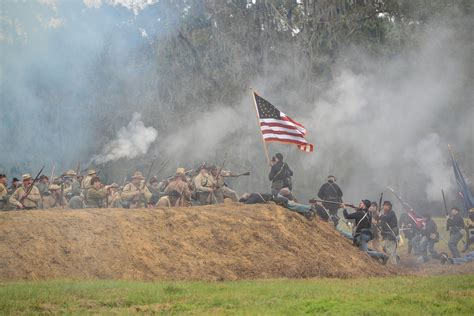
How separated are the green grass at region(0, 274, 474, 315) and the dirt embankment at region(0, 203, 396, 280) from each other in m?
1.29

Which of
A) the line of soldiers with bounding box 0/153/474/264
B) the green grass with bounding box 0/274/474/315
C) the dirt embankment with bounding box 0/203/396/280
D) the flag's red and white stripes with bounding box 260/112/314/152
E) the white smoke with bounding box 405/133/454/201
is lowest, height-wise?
the green grass with bounding box 0/274/474/315

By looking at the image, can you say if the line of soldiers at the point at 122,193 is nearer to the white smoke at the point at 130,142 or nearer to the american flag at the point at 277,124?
the american flag at the point at 277,124

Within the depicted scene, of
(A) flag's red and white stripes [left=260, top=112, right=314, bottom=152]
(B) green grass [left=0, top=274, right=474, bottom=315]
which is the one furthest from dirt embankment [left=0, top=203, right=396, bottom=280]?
(A) flag's red and white stripes [left=260, top=112, right=314, bottom=152]

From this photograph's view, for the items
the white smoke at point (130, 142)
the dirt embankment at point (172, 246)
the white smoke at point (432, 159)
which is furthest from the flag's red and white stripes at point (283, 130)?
the white smoke at point (432, 159)

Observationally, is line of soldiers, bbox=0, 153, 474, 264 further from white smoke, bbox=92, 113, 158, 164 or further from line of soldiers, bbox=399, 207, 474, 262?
white smoke, bbox=92, 113, 158, 164

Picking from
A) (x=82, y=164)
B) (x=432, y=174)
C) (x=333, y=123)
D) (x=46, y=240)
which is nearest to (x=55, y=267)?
(x=46, y=240)

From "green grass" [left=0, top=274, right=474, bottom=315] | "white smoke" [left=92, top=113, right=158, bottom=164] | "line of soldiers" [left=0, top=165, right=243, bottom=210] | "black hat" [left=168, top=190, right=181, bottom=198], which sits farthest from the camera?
"white smoke" [left=92, top=113, right=158, bottom=164]

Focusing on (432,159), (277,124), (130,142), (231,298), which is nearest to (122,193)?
(277,124)

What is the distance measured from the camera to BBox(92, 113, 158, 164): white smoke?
3344 cm

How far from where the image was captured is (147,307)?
1295 centimetres

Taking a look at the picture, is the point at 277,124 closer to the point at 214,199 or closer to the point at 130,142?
the point at 214,199

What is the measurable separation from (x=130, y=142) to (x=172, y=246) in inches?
736

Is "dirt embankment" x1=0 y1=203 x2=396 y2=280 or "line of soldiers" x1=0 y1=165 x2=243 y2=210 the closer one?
"dirt embankment" x1=0 y1=203 x2=396 y2=280

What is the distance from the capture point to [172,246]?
1762cm
